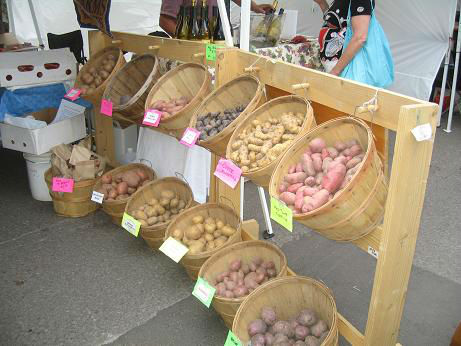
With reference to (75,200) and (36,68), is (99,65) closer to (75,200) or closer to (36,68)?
(36,68)

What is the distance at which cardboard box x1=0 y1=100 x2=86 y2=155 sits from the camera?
110 inches

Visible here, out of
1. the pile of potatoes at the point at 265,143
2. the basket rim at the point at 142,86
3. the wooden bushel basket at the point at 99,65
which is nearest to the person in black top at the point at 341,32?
the pile of potatoes at the point at 265,143

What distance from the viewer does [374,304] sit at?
1.39 metres

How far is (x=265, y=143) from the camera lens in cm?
165

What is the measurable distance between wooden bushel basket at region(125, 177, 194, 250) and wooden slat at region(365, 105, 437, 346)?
1.27 m

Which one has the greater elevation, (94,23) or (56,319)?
(94,23)

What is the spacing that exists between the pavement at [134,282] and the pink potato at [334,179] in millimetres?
995

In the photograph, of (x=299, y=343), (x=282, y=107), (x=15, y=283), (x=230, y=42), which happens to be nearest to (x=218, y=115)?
(x=282, y=107)

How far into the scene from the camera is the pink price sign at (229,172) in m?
1.68

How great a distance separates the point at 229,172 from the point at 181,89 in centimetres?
81

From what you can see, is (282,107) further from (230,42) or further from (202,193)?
(202,193)

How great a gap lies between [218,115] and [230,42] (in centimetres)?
46

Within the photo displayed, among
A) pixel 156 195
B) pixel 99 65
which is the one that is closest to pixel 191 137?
pixel 156 195

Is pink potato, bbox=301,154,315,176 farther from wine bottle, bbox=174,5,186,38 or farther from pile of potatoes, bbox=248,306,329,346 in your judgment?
wine bottle, bbox=174,5,186,38
